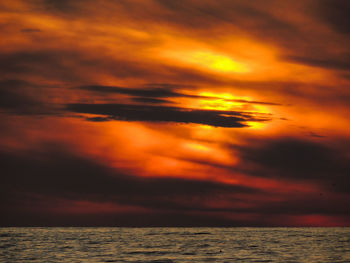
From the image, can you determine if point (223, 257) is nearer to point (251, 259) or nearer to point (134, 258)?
point (251, 259)

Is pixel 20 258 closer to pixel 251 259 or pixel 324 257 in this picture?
pixel 251 259

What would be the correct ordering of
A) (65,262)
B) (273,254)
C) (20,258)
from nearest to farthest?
(65,262) < (20,258) < (273,254)

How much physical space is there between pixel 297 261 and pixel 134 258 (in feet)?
66.9

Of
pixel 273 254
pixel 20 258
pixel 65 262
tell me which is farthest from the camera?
pixel 273 254

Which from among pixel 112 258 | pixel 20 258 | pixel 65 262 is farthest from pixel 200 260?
pixel 20 258

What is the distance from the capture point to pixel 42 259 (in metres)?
72.8

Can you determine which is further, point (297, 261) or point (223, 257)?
point (223, 257)

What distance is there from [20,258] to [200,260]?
2270cm

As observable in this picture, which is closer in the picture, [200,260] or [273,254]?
[200,260]

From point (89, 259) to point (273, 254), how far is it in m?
26.4

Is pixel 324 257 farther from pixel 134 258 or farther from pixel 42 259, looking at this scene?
pixel 42 259

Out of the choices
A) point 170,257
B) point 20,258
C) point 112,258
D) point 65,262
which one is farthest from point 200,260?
point 20,258

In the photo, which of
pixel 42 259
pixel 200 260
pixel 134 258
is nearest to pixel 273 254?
pixel 200 260

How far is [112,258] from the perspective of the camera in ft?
245
